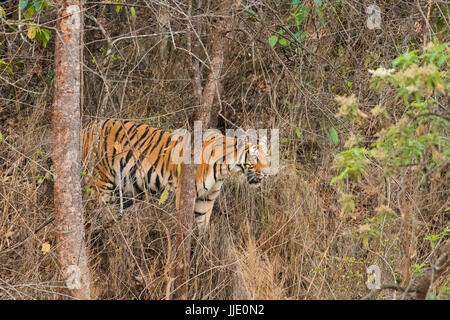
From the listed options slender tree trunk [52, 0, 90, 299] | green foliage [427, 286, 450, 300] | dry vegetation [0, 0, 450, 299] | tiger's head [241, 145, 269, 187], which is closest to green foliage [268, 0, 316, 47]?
dry vegetation [0, 0, 450, 299]

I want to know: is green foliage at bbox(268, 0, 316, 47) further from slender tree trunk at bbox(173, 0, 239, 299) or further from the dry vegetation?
slender tree trunk at bbox(173, 0, 239, 299)

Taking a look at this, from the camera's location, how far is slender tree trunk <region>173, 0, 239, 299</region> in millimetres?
4805

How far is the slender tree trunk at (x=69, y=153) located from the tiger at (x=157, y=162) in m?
1.29

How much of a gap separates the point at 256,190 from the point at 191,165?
3.94 ft

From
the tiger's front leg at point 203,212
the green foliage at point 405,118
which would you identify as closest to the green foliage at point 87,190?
the tiger's front leg at point 203,212

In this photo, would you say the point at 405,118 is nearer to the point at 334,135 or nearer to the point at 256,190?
the point at 334,135

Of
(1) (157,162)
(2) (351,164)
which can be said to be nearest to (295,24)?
(1) (157,162)

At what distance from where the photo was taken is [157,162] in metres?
6.52

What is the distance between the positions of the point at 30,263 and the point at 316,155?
277cm

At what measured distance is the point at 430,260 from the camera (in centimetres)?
498

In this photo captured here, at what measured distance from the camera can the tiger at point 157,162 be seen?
593 cm

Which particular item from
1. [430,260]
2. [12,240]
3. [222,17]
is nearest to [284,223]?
[430,260]

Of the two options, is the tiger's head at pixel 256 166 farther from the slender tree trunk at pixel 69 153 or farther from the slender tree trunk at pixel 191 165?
the slender tree trunk at pixel 69 153
